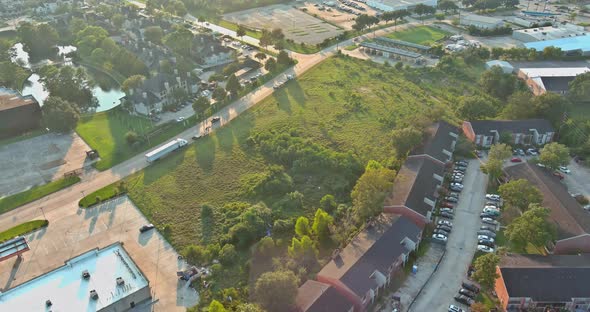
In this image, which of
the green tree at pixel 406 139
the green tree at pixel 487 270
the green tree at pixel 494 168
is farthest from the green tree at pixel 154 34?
the green tree at pixel 487 270

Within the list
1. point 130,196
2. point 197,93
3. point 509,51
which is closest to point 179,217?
point 130,196

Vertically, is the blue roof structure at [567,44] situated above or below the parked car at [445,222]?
above

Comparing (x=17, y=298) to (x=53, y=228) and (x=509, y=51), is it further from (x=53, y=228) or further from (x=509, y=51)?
(x=509, y=51)

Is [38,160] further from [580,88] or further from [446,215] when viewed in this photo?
[580,88]

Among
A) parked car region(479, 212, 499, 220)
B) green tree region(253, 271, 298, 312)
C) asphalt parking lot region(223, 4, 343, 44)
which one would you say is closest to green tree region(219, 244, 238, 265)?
green tree region(253, 271, 298, 312)

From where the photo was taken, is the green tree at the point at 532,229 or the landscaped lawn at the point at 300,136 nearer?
the green tree at the point at 532,229

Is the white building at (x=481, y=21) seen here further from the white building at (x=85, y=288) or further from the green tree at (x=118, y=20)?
the white building at (x=85, y=288)

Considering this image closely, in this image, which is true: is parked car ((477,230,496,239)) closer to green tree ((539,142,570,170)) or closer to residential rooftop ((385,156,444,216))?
residential rooftop ((385,156,444,216))
